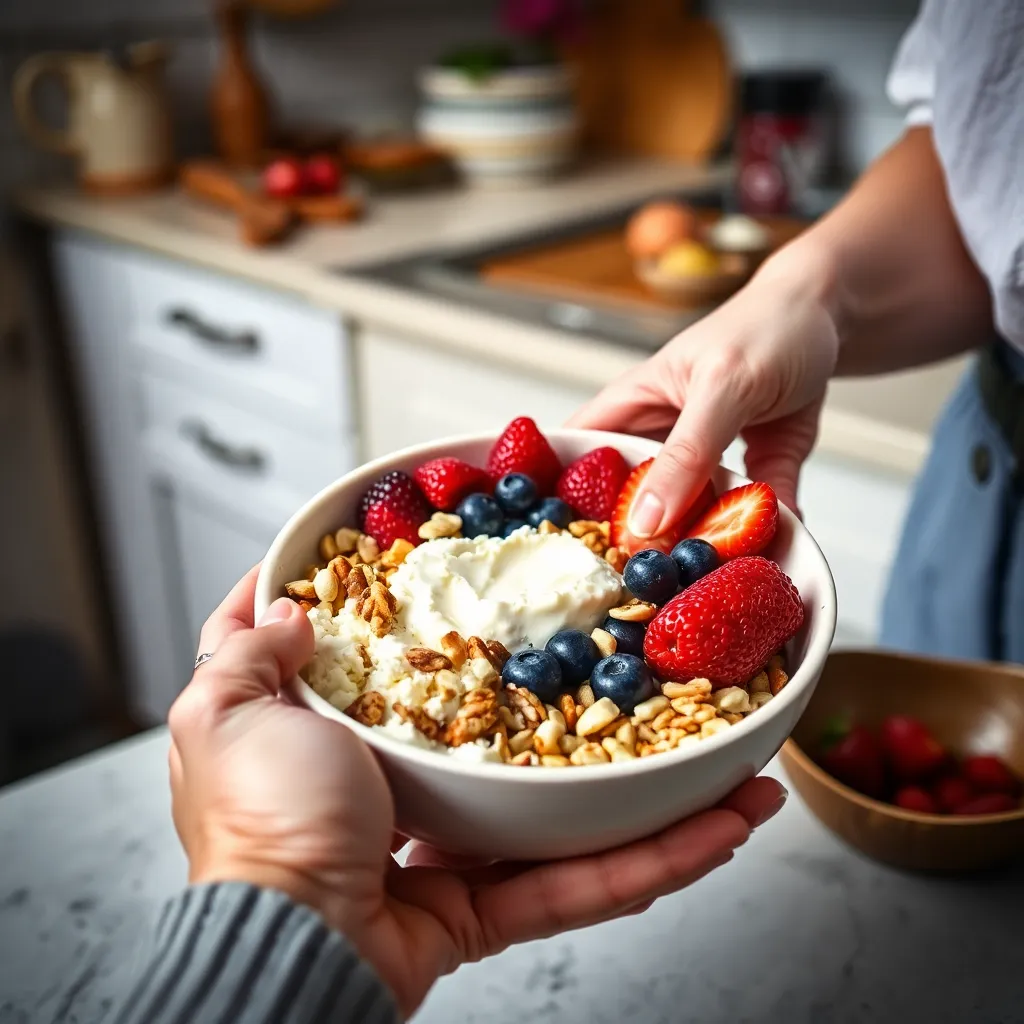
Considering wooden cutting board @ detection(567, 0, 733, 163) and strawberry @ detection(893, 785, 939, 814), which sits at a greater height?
wooden cutting board @ detection(567, 0, 733, 163)

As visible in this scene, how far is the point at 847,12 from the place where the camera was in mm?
1759

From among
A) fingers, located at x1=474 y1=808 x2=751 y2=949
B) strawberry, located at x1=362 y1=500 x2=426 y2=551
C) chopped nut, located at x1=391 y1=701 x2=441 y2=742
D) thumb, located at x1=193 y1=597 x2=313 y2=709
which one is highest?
thumb, located at x1=193 y1=597 x2=313 y2=709

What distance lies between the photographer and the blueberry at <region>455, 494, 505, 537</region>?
564 millimetres

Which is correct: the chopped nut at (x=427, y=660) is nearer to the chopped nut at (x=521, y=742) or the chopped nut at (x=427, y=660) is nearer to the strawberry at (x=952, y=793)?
the chopped nut at (x=521, y=742)

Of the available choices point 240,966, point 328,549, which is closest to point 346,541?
point 328,549

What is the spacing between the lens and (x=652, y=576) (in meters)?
0.52

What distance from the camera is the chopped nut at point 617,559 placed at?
22.3 inches

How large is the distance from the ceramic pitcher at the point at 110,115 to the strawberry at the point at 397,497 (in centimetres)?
130

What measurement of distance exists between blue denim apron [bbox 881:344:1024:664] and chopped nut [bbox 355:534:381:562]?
0.49 meters

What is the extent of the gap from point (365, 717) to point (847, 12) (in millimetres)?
1670

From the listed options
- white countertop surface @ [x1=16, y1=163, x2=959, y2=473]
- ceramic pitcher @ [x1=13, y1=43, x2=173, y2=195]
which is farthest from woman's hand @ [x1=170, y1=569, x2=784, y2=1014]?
ceramic pitcher @ [x1=13, y1=43, x2=173, y2=195]

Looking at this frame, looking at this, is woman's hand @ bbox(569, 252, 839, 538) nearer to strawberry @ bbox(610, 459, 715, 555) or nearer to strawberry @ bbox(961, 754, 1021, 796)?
strawberry @ bbox(610, 459, 715, 555)

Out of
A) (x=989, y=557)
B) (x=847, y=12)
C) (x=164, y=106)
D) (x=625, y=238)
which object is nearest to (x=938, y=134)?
(x=989, y=557)

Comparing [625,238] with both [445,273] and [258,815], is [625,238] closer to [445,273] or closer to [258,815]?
[445,273]
